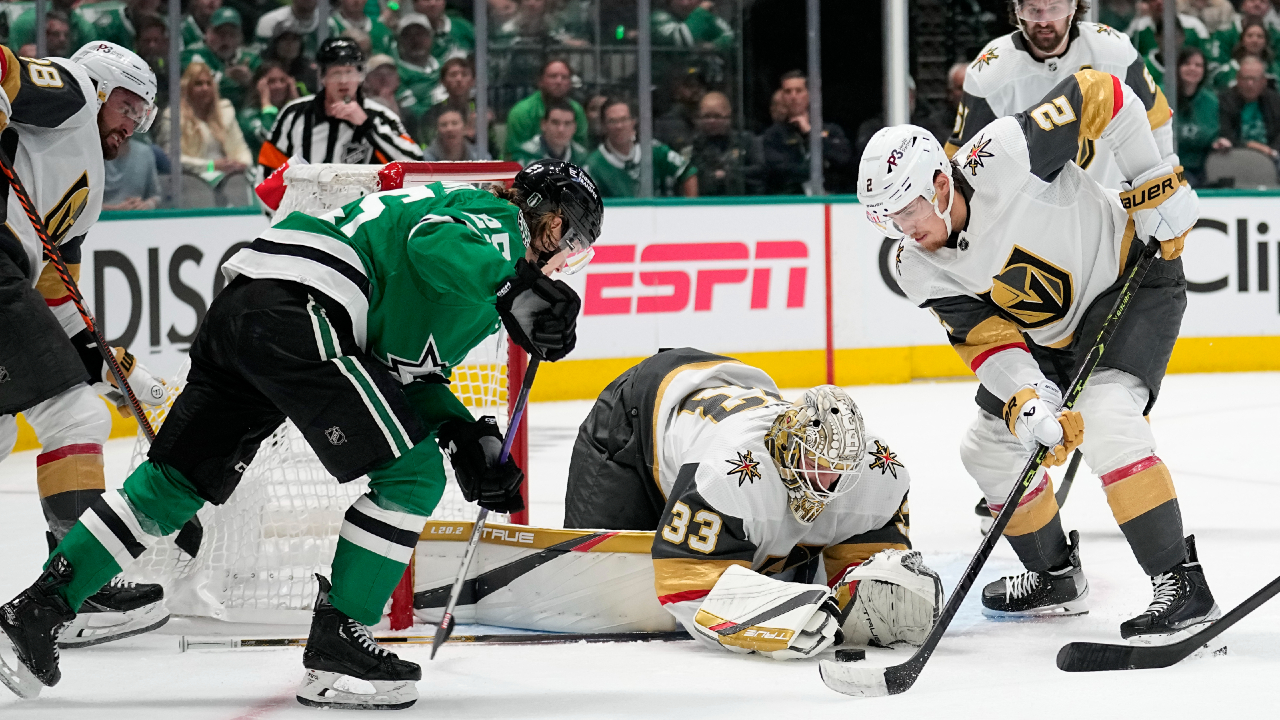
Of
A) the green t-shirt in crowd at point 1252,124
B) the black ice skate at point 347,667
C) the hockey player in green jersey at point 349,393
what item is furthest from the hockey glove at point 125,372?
the green t-shirt in crowd at point 1252,124

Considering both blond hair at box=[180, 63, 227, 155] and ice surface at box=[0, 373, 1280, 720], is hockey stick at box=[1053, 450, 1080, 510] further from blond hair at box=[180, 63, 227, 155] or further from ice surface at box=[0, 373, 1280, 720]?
blond hair at box=[180, 63, 227, 155]

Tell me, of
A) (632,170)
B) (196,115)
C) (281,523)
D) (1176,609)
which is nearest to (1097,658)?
(1176,609)

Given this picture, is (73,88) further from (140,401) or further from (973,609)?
(973,609)

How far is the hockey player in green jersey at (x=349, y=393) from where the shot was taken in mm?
2318

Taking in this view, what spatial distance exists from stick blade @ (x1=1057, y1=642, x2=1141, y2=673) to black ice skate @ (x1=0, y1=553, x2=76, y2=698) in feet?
5.26

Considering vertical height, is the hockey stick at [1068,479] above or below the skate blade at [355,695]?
below

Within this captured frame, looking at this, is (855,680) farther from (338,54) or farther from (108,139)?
(338,54)

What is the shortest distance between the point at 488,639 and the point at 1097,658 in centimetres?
108

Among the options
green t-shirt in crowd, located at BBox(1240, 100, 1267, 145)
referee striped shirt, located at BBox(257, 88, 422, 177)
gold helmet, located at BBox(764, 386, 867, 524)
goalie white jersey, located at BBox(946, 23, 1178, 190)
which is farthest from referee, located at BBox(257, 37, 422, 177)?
green t-shirt in crowd, located at BBox(1240, 100, 1267, 145)

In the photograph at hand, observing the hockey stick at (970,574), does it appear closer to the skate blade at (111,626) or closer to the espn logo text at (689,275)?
the skate blade at (111,626)

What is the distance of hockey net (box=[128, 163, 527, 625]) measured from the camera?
300 cm

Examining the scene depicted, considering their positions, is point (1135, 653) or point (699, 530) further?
point (699, 530)

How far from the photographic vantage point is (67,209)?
123 inches

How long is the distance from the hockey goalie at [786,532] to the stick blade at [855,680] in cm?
16
